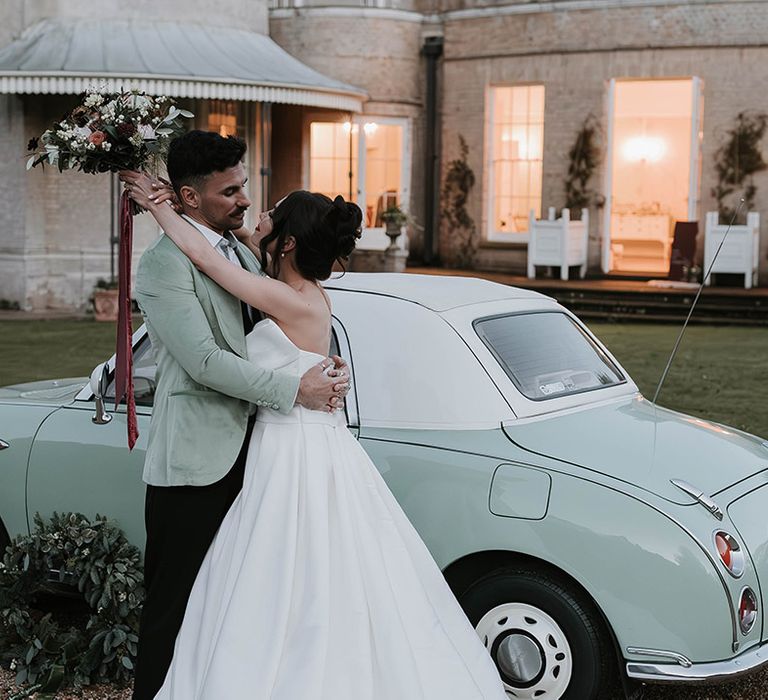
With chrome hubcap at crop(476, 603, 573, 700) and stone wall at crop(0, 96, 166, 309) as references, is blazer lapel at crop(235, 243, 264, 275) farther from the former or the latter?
stone wall at crop(0, 96, 166, 309)

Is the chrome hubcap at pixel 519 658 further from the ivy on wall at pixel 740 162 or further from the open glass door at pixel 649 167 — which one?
the open glass door at pixel 649 167

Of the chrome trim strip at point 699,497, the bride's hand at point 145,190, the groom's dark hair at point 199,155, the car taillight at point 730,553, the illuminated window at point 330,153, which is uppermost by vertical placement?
the illuminated window at point 330,153

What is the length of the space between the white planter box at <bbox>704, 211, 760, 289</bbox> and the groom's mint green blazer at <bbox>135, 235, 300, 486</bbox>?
48.5ft

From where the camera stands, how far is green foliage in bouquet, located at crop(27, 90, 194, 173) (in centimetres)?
354

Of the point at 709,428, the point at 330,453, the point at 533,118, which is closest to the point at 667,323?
the point at 533,118

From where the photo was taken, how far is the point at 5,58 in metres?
16.6

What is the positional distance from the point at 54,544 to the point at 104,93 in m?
1.84

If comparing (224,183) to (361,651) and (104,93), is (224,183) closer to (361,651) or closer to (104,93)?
(104,93)

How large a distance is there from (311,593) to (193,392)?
69 cm

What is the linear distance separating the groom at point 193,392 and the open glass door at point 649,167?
708 inches

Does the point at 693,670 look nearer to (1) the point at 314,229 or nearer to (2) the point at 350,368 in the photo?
(2) the point at 350,368

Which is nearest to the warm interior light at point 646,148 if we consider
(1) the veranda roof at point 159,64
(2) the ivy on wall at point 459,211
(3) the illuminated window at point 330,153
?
(2) the ivy on wall at point 459,211

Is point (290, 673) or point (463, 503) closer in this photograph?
point (290, 673)

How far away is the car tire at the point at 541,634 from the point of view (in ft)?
13.0
